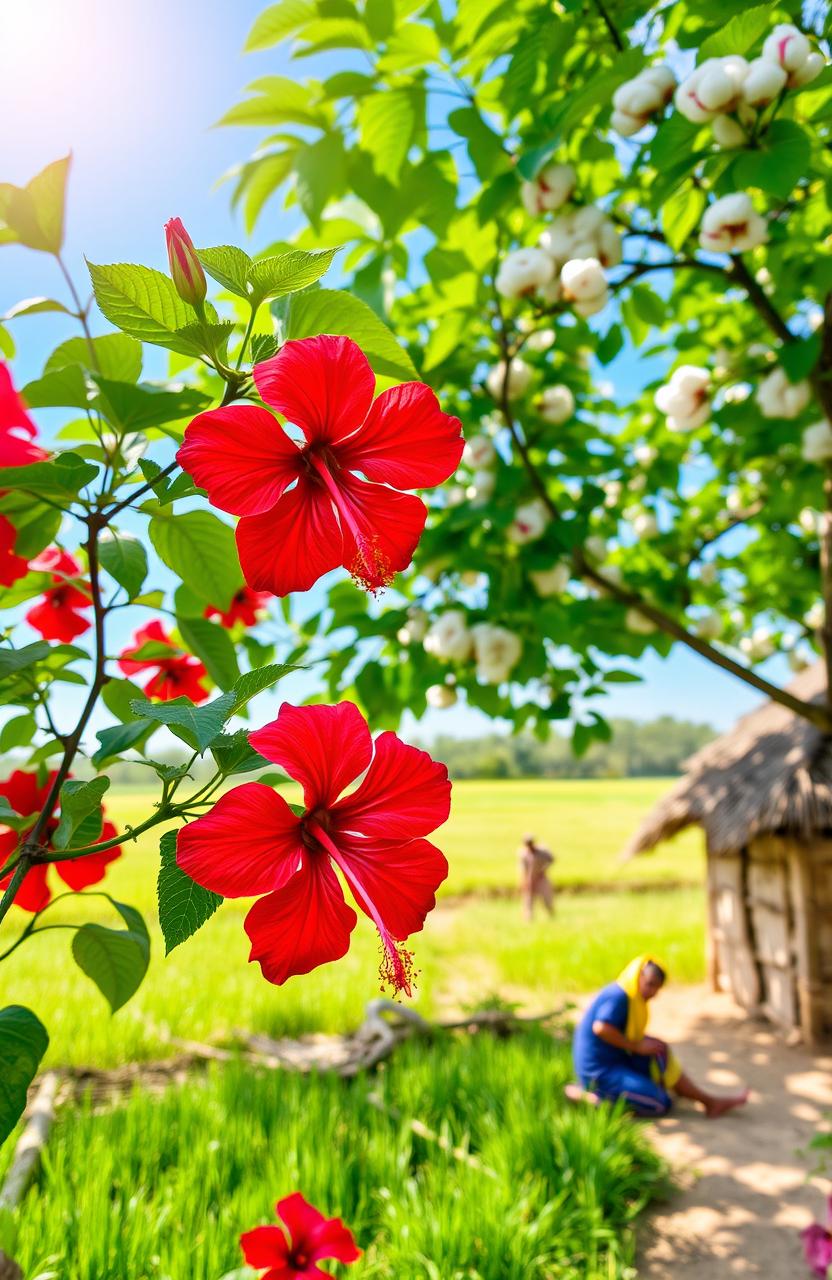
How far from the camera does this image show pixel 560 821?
68.2ft

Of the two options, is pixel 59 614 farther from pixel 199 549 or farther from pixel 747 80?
pixel 747 80

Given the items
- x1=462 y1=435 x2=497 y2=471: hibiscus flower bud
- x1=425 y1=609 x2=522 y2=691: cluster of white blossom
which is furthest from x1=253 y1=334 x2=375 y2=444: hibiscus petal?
x1=462 y1=435 x2=497 y2=471: hibiscus flower bud

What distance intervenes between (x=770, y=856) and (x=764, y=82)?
4.68 meters

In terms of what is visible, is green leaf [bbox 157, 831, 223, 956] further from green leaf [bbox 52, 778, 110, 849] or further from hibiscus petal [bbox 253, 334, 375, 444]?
hibiscus petal [bbox 253, 334, 375, 444]

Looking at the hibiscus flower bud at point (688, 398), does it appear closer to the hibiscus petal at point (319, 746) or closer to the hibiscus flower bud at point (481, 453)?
the hibiscus flower bud at point (481, 453)

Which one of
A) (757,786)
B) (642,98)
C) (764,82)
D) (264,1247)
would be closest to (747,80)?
(764,82)

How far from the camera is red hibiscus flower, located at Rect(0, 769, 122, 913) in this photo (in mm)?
703

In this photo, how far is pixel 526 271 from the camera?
6.23ft

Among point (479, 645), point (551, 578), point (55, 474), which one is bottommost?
point (55, 474)

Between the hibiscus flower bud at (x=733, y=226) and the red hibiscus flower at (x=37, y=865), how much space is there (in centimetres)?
160

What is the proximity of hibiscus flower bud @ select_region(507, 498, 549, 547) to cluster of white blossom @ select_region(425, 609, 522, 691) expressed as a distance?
0.28 meters

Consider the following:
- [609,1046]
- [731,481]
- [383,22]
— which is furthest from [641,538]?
[383,22]

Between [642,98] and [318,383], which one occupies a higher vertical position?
[642,98]

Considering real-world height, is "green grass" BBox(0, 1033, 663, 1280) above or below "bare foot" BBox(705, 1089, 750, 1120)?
above
